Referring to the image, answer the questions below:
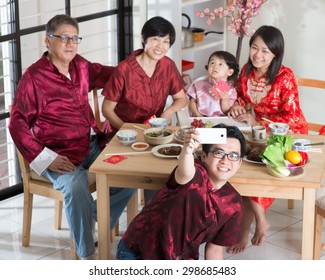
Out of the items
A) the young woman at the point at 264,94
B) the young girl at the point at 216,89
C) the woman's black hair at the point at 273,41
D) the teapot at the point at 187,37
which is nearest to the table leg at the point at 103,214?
the young woman at the point at 264,94

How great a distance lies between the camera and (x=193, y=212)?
10.0 feet

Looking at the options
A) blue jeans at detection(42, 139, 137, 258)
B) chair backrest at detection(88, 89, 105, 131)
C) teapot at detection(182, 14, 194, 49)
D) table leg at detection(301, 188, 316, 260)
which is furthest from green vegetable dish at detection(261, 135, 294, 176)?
teapot at detection(182, 14, 194, 49)

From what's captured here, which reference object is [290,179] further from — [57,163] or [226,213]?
[57,163]

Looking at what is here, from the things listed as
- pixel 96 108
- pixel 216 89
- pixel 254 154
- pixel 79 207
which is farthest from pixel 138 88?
pixel 254 154

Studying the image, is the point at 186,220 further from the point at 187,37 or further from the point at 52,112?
the point at 187,37

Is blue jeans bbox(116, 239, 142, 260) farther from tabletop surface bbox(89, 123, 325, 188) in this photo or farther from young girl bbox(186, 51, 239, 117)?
young girl bbox(186, 51, 239, 117)

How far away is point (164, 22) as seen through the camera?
3.99 m

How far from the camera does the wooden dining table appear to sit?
328 cm

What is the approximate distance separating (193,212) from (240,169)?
0.42m

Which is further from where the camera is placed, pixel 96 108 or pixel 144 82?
pixel 96 108

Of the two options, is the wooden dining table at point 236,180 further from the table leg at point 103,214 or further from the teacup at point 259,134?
the teacup at point 259,134

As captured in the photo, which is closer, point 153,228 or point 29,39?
point 153,228

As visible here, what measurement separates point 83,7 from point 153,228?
2.14 metres
